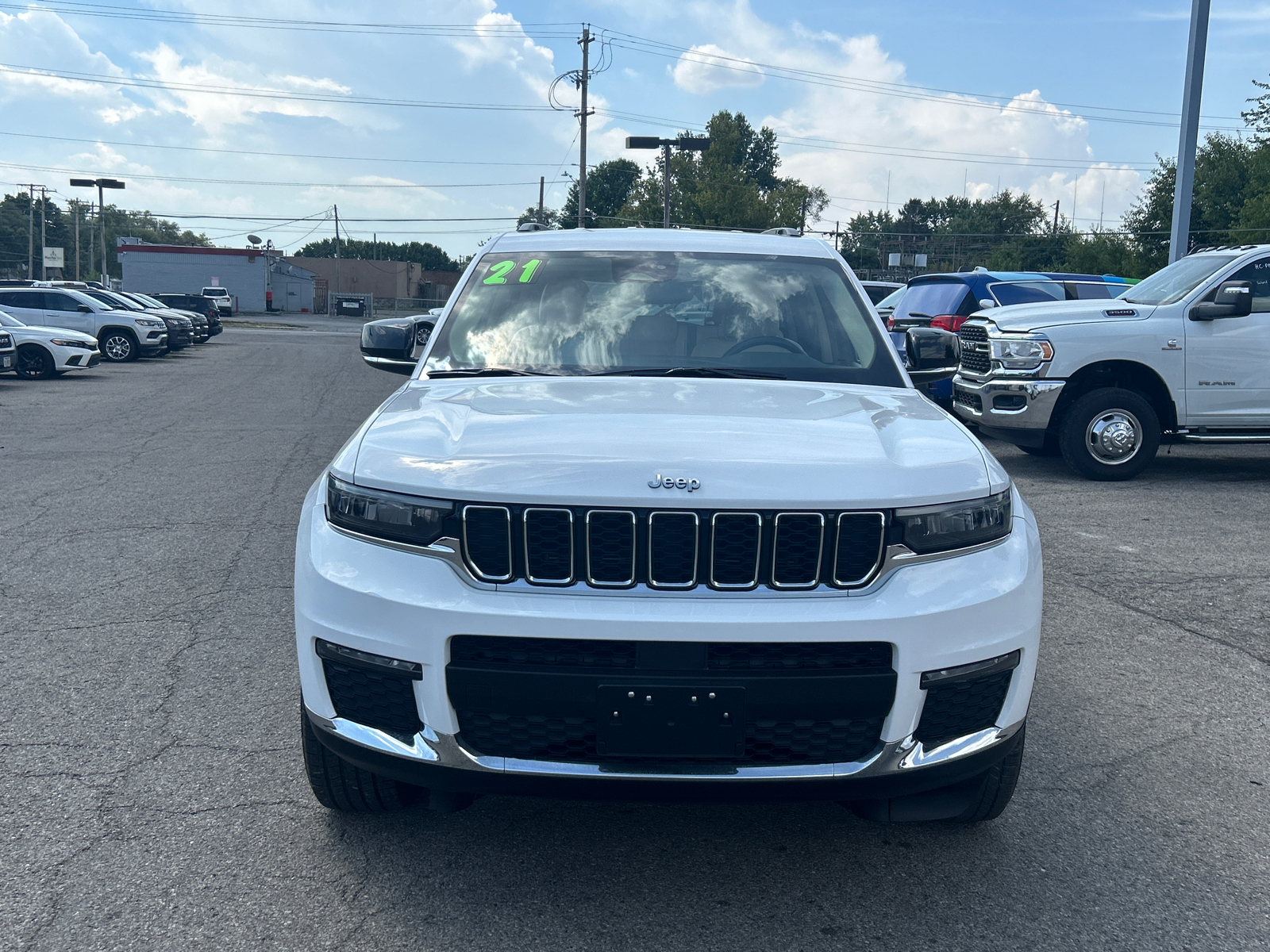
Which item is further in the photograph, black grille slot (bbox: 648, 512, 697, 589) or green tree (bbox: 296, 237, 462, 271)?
green tree (bbox: 296, 237, 462, 271)

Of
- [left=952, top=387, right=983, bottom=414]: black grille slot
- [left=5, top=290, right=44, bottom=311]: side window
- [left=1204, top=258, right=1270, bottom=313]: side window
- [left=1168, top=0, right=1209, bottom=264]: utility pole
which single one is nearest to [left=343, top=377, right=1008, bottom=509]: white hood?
[left=952, top=387, right=983, bottom=414]: black grille slot

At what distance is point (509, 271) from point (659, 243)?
59 centimetres

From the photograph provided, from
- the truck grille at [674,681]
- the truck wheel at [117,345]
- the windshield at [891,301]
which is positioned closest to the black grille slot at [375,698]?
the truck grille at [674,681]

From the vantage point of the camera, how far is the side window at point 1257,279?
9.38 m

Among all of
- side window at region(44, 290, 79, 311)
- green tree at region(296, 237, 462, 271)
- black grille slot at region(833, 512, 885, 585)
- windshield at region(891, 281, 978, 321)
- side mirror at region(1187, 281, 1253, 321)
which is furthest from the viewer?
green tree at region(296, 237, 462, 271)

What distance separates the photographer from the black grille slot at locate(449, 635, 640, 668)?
8.20 ft

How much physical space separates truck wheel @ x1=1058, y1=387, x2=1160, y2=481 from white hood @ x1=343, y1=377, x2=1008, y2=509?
6765mm

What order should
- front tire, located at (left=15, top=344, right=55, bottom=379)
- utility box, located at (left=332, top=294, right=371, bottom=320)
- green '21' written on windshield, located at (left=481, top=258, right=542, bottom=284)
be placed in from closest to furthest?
green '21' written on windshield, located at (left=481, top=258, right=542, bottom=284) → front tire, located at (left=15, top=344, right=55, bottom=379) → utility box, located at (left=332, top=294, right=371, bottom=320)

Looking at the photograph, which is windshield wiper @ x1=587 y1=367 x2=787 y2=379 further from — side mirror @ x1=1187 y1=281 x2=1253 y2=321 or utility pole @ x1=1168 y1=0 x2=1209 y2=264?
utility pole @ x1=1168 y1=0 x2=1209 y2=264

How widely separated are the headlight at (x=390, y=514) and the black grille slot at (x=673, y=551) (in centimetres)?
47

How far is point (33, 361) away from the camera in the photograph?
21.3 m

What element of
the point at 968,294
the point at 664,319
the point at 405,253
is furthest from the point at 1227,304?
the point at 405,253

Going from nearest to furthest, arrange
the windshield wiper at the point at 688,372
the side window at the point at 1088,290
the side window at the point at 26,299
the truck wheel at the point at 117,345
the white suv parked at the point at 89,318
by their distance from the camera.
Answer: the windshield wiper at the point at 688,372 → the side window at the point at 1088,290 → the side window at the point at 26,299 → the white suv parked at the point at 89,318 → the truck wheel at the point at 117,345

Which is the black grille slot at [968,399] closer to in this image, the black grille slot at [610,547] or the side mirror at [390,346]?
the side mirror at [390,346]
